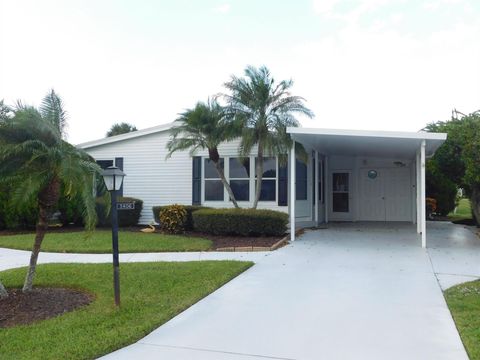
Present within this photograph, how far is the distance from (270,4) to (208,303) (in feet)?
30.4

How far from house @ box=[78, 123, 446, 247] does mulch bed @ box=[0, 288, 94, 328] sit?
21.6 ft

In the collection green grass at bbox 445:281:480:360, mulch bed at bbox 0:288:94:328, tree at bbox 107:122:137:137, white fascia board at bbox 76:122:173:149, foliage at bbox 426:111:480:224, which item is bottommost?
mulch bed at bbox 0:288:94:328

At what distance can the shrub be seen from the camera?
39.7 feet

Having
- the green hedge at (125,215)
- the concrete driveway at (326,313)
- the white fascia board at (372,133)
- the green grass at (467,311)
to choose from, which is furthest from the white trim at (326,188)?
the green grass at (467,311)

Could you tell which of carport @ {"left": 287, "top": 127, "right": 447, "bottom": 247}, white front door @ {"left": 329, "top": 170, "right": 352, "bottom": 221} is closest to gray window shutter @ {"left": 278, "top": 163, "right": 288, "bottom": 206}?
carport @ {"left": 287, "top": 127, "right": 447, "bottom": 247}

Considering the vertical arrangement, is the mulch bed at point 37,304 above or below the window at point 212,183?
below

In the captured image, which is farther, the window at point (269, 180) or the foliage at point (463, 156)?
the window at point (269, 180)

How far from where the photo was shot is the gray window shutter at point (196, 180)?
46.8 ft

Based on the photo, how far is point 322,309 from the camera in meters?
5.12

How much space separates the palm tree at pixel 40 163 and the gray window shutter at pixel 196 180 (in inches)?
343

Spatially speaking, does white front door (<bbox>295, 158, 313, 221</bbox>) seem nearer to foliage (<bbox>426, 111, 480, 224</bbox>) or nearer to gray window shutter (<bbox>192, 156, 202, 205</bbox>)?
gray window shutter (<bbox>192, 156, 202, 205</bbox>)

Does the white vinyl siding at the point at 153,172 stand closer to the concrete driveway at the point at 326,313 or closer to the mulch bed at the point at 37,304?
the concrete driveway at the point at 326,313

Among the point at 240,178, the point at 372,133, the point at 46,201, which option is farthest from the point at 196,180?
the point at 46,201

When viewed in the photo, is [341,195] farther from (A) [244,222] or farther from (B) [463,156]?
(A) [244,222]
